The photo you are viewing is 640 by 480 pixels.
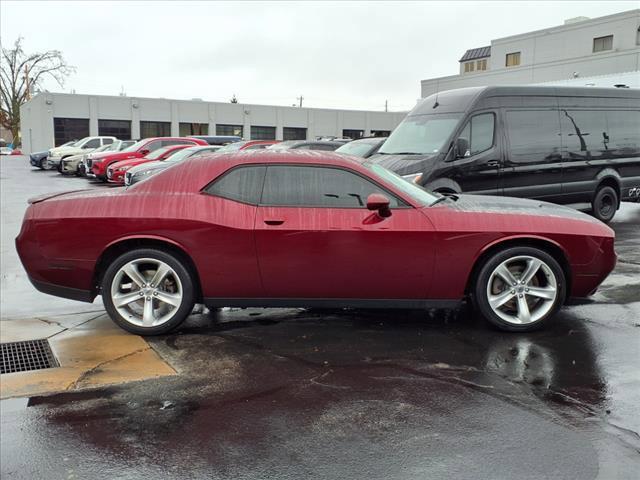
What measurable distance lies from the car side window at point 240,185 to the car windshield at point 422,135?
477 cm

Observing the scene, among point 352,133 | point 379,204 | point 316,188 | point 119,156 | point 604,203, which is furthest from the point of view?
point 352,133

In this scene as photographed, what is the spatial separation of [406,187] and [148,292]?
2.44 m

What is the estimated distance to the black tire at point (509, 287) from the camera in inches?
196

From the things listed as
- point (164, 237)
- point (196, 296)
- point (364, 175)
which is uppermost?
point (364, 175)

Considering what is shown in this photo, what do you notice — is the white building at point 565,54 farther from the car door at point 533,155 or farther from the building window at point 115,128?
the building window at point 115,128

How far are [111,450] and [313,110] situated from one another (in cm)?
5898

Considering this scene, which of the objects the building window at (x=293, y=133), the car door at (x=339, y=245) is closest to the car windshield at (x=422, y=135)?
the car door at (x=339, y=245)

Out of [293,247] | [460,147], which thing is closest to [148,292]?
[293,247]

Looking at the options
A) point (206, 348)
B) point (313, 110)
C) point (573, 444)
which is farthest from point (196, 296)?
point (313, 110)

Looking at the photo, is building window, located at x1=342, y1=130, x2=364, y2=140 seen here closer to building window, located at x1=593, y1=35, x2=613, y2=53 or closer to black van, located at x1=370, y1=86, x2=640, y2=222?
building window, located at x1=593, y1=35, x2=613, y2=53

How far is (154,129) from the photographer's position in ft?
177

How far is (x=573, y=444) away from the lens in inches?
125

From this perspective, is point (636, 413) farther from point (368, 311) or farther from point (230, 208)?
point (230, 208)

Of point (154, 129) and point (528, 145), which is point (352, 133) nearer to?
point (154, 129)
